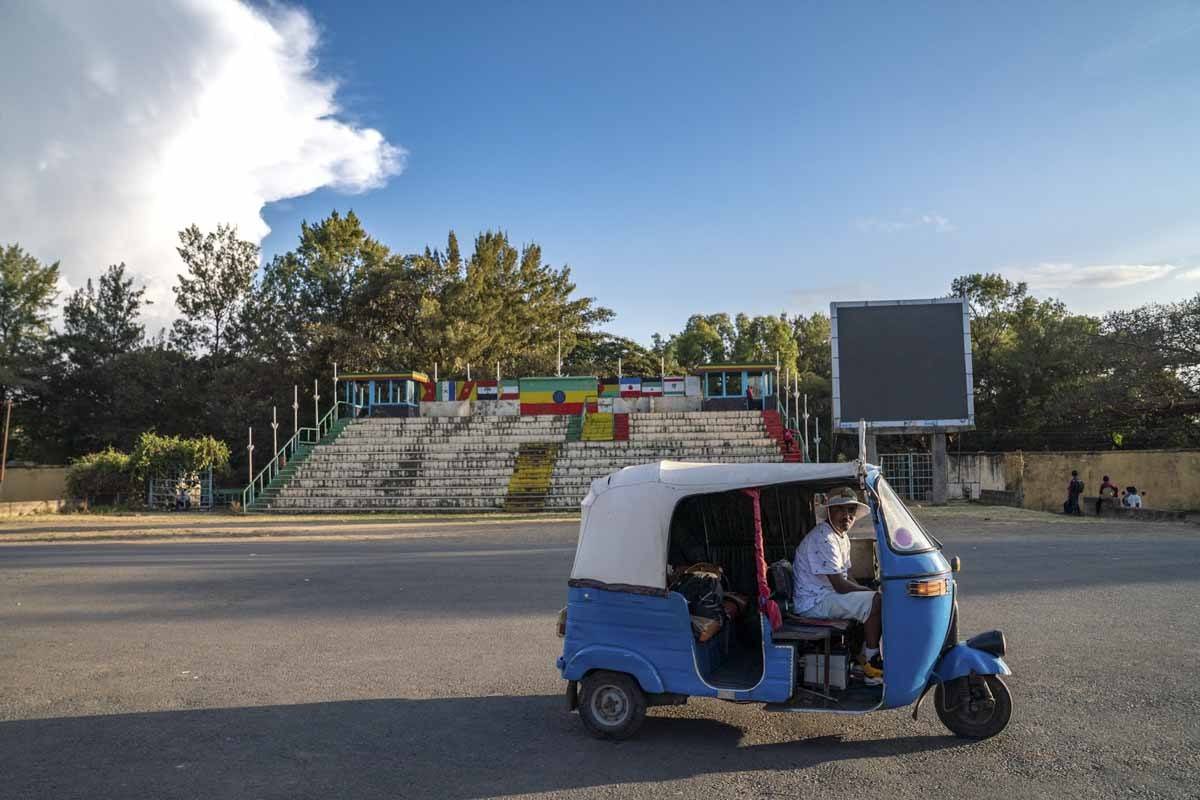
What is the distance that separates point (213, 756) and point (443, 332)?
44285 millimetres

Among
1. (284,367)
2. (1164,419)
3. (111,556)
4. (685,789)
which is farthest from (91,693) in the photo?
(284,367)

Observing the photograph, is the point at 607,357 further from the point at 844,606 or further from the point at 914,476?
the point at 844,606

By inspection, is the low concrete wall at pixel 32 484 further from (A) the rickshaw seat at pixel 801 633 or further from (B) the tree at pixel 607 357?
(A) the rickshaw seat at pixel 801 633

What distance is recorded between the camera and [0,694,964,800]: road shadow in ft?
15.3

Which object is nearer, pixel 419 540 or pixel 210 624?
pixel 210 624

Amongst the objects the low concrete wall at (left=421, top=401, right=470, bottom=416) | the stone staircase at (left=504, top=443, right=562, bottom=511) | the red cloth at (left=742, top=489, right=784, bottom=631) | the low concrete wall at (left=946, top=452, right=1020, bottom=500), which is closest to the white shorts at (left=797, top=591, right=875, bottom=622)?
the red cloth at (left=742, top=489, right=784, bottom=631)

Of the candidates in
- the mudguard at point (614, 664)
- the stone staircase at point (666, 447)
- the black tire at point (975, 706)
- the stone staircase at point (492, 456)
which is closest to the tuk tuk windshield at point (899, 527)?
the black tire at point (975, 706)

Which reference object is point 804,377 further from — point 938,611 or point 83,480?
point 938,611

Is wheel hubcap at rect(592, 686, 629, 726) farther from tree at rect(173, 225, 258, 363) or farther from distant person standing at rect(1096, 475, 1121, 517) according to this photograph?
tree at rect(173, 225, 258, 363)

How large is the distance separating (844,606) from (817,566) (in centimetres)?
30

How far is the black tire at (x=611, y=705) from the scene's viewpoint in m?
5.39

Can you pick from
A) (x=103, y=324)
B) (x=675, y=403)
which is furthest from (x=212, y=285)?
(x=675, y=403)

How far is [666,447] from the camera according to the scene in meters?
33.5

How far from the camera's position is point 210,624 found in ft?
31.0
